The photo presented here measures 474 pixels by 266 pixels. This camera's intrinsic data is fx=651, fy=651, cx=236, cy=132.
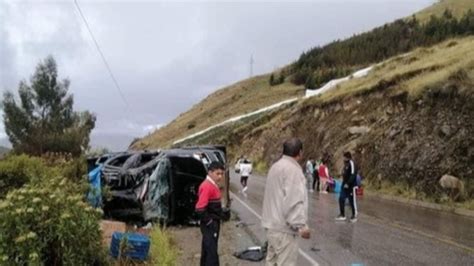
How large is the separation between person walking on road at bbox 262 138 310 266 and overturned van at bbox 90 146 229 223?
856 cm

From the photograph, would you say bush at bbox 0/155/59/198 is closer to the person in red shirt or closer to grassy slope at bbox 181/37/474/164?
the person in red shirt

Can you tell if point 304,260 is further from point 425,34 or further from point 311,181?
point 425,34

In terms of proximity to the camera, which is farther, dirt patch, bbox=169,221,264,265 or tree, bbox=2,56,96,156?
tree, bbox=2,56,96,156

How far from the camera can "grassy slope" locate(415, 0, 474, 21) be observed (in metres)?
111

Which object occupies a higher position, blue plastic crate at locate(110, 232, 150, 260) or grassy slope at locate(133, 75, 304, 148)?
grassy slope at locate(133, 75, 304, 148)

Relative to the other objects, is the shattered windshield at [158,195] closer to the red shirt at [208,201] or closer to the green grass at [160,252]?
the green grass at [160,252]

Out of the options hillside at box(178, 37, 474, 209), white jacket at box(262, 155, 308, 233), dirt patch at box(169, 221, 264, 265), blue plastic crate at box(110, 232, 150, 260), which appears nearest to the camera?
white jacket at box(262, 155, 308, 233)

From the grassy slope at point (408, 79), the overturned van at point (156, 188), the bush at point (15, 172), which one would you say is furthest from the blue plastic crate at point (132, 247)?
the grassy slope at point (408, 79)

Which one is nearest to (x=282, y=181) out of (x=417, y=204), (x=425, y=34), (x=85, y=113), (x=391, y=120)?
(x=417, y=204)

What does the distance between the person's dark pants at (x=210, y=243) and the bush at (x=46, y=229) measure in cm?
163

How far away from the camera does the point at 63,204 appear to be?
766 centimetres

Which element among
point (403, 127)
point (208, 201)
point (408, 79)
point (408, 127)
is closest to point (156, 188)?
point (208, 201)

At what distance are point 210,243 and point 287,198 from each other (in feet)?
7.86

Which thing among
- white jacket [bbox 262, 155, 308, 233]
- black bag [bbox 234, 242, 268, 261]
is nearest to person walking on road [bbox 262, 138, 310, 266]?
white jacket [bbox 262, 155, 308, 233]
